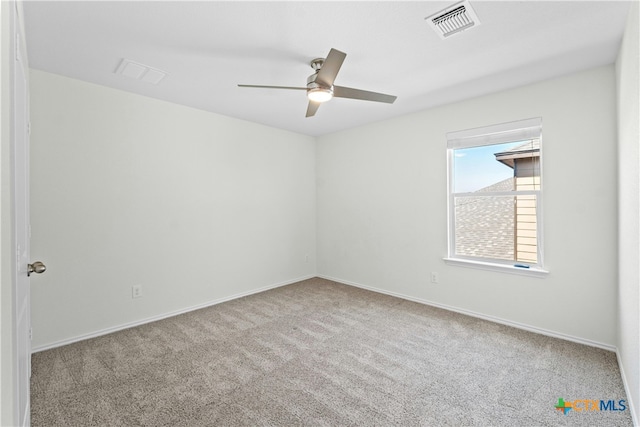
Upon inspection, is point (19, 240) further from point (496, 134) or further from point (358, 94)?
point (496, 134)

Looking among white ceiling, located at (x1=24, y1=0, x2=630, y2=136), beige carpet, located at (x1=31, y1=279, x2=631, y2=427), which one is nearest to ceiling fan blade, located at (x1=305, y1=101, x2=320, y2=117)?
white ceiling, located at (x1=24, y1=0, x2=630, y2=136)

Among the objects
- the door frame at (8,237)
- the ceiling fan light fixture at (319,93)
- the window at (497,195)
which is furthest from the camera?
the window at (497,195)

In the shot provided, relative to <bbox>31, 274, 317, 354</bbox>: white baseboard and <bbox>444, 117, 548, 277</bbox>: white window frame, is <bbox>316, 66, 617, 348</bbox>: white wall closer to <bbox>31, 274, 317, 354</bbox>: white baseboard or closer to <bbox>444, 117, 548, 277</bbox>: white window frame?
<bbox>444, 117, 548, 277</bbox>: white window frame

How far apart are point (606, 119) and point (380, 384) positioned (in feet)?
9.45

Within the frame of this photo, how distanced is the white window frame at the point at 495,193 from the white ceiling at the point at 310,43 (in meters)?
0.43

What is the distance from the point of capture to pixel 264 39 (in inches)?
83.4

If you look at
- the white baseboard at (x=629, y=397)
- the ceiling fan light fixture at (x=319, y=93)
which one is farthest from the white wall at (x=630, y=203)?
the ceiling fan light fixture at (x=319, y=93)

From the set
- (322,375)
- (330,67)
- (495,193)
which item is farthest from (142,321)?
(495,193)

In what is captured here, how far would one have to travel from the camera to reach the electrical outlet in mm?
3194

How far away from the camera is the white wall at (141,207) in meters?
2.69

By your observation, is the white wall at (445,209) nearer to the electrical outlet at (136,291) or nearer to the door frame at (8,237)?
the electrical outlet at (136,291)

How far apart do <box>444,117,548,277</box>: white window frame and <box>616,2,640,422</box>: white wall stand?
0.65m

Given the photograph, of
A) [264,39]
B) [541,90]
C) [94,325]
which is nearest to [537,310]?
[541,90]

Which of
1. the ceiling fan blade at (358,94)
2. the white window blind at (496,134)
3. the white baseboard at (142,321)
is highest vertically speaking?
the ceiling fan blade at (358,94)
